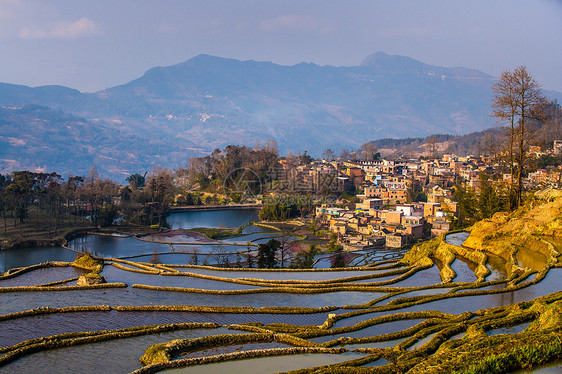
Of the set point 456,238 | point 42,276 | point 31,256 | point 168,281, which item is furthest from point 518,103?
point 31,256

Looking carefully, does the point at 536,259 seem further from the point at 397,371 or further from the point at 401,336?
the point at 397,371

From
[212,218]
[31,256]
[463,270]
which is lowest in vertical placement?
[31,256]

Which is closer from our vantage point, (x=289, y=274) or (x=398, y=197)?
(x=289, y=274)

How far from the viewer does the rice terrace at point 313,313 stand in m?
6.70

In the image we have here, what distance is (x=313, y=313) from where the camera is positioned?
9750 millimetres

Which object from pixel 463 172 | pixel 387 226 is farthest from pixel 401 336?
pixel 463 172

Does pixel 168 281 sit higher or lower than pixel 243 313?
higher

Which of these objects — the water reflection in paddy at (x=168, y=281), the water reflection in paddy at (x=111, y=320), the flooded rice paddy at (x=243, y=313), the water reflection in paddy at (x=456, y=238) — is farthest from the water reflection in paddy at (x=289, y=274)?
the water reflection in paddy at (x=111, y=320)

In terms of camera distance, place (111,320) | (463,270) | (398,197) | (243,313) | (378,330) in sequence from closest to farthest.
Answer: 1. (378,330)
2. (111,320)
3. (243,313)
4. (463,270)
5. (398,197)

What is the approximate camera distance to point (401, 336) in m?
7.91

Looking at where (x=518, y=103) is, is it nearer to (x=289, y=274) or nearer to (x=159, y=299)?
(x=289, y=274)

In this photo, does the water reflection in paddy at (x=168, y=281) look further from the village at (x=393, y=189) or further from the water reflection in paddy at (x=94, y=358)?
the village at (x=393, y=189)

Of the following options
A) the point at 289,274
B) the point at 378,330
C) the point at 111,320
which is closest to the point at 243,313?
the point at 111,320

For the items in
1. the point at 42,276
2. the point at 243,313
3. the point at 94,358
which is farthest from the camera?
the point at 42,276
